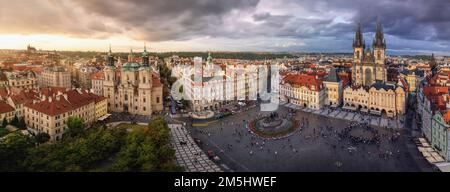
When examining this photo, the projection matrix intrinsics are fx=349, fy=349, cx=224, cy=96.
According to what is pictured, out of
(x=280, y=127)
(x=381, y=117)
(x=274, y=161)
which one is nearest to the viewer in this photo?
(x=274, y=161)

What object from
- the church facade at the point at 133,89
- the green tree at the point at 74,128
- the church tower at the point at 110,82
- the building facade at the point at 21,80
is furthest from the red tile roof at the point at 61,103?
the building facade at the point at 21,80

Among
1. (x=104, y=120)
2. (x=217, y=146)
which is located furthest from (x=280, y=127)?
(x=104, y=120)

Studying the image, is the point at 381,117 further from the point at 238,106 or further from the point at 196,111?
the point at 196,111

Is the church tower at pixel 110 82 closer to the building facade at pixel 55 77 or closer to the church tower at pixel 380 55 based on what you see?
the building facade at pixel 55 77

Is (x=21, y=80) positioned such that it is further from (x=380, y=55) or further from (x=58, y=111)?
Result: (x=380, y=55)

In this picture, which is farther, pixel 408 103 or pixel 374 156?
pixel 408 103

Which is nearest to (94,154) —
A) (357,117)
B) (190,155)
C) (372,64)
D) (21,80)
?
(190,155)
